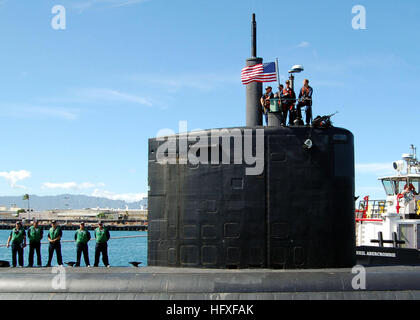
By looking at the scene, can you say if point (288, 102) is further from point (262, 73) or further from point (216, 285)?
point (216, 285)

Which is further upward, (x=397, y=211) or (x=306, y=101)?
(x=306, y=101)

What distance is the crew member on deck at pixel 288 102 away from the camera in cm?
1108

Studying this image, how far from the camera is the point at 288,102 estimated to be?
11.2 m

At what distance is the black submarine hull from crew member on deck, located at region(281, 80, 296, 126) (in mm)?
657

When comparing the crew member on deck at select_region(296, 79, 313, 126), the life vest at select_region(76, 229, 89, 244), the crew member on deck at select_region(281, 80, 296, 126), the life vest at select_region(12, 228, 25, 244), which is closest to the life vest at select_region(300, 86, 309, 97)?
the crew member on deck at select_region(296, 79, 313, 126)

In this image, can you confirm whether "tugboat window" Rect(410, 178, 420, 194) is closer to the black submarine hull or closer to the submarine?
the submarine

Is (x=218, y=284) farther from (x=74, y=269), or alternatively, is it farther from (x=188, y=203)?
(x=74, y=269)

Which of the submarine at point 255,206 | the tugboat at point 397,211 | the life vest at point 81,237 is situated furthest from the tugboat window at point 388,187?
the life vest at point 81,237

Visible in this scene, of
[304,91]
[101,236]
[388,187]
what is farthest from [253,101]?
[388,187]

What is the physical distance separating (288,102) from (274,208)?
2359 millimetres

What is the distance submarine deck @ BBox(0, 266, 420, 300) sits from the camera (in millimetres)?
9180

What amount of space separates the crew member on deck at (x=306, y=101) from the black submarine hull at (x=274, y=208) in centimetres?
57

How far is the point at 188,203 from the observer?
1076 centimetres
